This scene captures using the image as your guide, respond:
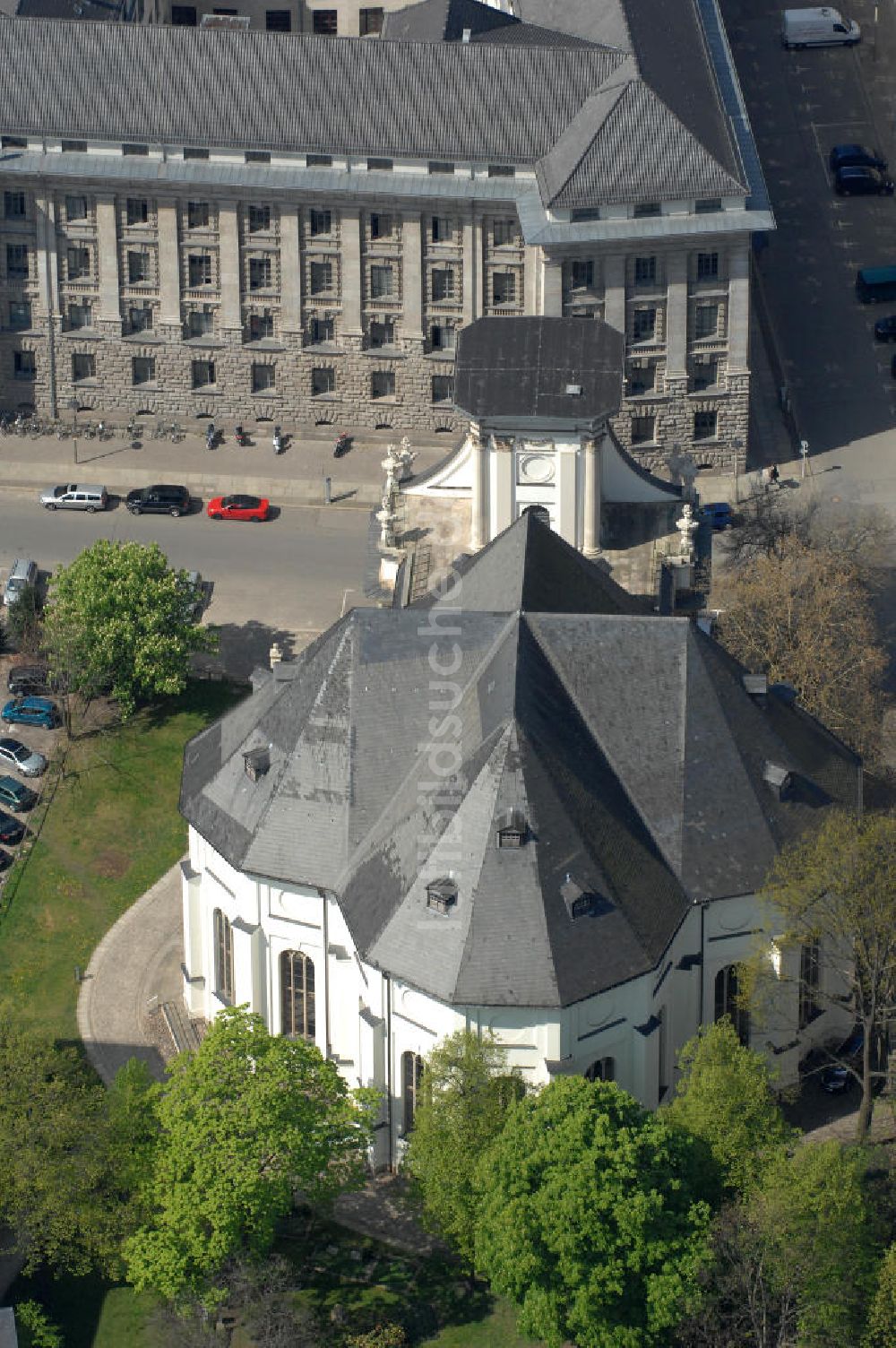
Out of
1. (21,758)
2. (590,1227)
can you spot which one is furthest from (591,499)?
(590,1227)

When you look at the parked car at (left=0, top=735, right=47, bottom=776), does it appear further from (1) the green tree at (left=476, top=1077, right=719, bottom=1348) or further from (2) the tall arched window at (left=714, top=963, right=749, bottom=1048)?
(1) the green tree at (left=476, top=1077, right=719, bottom=1348)

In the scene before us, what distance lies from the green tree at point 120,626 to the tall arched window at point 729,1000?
134 ft

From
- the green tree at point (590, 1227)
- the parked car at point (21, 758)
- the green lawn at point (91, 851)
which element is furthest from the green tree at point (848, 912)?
the parked car at point (21, 758)

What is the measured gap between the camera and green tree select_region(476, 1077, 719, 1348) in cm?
14412

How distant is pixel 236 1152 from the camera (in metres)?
151

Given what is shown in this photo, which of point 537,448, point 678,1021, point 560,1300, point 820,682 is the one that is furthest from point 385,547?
point 560,1300

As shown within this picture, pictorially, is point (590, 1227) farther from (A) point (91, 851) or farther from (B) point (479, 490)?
(B) point (479, 490)

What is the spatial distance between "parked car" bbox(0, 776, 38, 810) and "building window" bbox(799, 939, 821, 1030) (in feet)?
146

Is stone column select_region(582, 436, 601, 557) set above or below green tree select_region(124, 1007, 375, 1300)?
above

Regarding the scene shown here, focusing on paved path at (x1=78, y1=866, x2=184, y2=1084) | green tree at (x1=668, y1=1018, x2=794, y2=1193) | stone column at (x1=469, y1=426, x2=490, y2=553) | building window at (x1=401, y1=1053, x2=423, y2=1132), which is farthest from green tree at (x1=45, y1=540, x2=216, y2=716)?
green tree at (x1=668, y1=1018, x2=794, y2=1193)

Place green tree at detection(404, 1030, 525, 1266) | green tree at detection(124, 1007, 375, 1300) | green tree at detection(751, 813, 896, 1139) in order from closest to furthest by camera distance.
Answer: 1. green tree at detection(404, 1030, 525, 1266)
2. green tree at detection(124, 1007, 375, 1300)
3. green tree at detection(751, 813, 896, 1139)

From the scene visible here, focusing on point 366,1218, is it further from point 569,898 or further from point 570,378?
point 570,378

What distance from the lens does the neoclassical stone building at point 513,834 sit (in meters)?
152

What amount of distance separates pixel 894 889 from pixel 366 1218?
27.4 m
